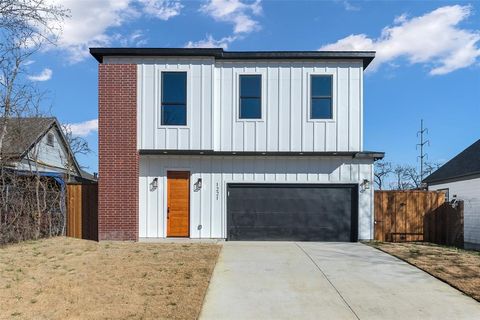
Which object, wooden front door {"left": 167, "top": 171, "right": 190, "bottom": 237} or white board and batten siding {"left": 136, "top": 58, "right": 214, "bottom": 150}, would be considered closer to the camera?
white board and batten siding {"left": 136, "top": 58, "right": 214, "bottom": 150}

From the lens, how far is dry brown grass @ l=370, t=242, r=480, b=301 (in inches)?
353

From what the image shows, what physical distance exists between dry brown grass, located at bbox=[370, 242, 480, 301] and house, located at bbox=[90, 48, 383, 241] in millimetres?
2874

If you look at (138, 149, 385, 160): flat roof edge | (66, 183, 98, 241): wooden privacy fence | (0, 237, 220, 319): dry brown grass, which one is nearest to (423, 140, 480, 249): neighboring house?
(138, 149, 385, 160): flat roof edge

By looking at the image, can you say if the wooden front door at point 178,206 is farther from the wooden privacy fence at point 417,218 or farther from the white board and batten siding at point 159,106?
the wooden privacy fence at point 417,218

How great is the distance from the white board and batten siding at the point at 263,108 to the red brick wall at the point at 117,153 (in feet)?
1.16

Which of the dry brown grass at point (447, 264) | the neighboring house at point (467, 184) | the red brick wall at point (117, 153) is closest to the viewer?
the dry brown grass at point (447, 264)

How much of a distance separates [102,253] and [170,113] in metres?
5.41

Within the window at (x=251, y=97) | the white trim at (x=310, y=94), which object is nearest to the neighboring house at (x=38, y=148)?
the window at (x=251, y=97)

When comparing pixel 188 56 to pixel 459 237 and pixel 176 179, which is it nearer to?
pixel 176 179

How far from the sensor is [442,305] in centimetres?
764

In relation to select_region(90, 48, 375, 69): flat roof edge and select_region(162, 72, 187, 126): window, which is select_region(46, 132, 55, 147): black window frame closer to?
select_region(90, 48, 375, 69): flat roof edge

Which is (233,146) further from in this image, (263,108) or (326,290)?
(326,290)

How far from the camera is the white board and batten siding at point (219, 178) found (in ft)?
51.4

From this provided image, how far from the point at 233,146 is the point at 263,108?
163cm
